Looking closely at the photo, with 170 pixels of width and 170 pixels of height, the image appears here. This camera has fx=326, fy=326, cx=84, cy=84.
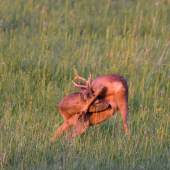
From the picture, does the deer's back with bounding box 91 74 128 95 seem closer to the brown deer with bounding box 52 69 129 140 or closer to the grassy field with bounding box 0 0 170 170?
the brown deer with bounding box 52 69 129 140

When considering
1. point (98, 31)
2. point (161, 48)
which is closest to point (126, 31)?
point (98, 31)

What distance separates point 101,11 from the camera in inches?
364

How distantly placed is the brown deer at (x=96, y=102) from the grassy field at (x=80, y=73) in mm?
232

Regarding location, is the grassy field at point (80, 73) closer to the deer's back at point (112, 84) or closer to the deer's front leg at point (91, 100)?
the deer's front leg at point (91, 100)

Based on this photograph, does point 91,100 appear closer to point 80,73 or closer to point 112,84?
point 112,84

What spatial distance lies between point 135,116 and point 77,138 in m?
1.49

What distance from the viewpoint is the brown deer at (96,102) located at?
383 centimetres

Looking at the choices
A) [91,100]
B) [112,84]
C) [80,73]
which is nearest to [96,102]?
[91,100]

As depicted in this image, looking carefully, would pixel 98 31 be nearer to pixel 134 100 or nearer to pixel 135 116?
pixel 134 100

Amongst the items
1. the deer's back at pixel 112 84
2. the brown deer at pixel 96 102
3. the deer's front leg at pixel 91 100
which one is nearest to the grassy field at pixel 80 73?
the brown deer at pixel 96 102

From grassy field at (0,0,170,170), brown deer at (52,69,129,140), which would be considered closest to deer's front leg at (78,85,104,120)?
brown deer at (52,69,129,140)

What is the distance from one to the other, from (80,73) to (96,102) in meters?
2.54

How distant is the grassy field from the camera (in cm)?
383

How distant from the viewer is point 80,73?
252 inches
